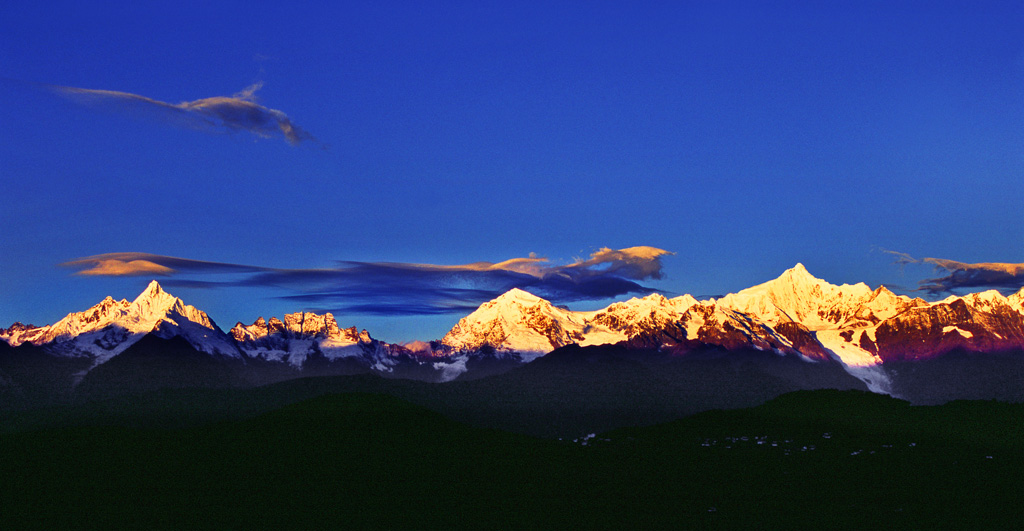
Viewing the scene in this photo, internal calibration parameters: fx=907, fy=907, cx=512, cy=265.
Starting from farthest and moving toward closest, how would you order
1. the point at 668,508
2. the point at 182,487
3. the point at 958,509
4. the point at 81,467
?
the point at 81,467 < the point at 182,487 < the point at 668,508 < the point at 958,509

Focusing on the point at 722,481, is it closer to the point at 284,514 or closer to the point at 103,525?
the point at 284,514

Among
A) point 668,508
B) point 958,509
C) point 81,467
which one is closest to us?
point 958,509

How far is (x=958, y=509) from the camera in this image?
148 metres

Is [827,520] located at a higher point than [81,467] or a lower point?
lower

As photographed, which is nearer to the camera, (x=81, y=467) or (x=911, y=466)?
(x=911, y=466)

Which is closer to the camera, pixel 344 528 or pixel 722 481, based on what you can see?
pixel 344 528

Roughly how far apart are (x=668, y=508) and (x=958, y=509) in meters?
47.0

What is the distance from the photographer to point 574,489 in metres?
179

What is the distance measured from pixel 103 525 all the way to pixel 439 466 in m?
69.4

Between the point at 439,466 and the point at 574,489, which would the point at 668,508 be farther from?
the point at 439,466

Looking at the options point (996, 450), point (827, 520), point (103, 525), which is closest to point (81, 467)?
point (103, 525)

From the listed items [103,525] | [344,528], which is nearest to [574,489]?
[344,528]

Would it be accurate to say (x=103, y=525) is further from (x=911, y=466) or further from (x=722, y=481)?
(x=911, y=466)

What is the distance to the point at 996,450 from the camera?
184125mm
